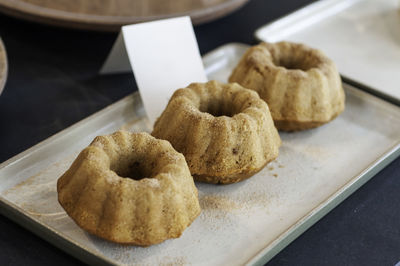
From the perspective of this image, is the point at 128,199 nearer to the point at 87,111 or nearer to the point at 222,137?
the point at 222,137

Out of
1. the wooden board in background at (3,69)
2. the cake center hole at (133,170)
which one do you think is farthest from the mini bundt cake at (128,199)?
the wooden board in background at (3,69)

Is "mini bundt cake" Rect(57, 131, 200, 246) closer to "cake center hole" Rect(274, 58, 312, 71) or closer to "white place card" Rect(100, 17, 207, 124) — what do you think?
"white place card" Rect(100, 17, 207, 124)

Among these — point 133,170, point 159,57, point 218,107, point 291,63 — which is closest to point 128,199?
point 133,170

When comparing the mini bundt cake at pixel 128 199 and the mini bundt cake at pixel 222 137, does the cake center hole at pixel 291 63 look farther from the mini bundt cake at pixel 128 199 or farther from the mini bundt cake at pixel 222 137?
the mini bundt cake at pixel 128 199

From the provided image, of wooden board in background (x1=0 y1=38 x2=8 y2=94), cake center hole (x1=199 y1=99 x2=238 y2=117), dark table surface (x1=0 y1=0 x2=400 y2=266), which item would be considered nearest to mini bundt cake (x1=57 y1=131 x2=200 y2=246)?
dark table surface (x1=0 y1=0 x2=400 y2=266)

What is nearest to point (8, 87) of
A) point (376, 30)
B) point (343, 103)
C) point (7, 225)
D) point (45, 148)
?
point (45, 148)

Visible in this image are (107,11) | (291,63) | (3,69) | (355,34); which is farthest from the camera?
(355,34)
